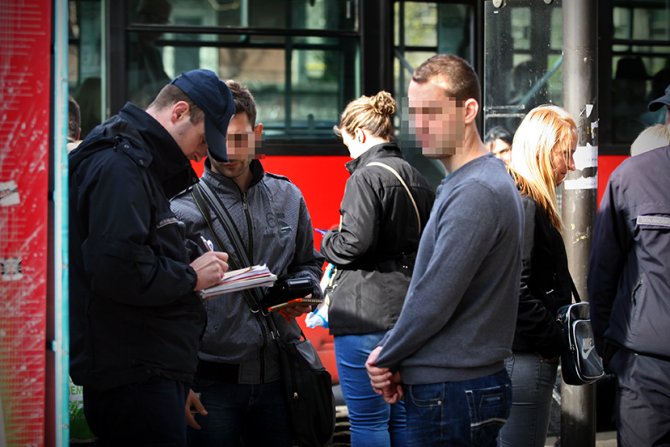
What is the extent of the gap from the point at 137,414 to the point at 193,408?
71 cm

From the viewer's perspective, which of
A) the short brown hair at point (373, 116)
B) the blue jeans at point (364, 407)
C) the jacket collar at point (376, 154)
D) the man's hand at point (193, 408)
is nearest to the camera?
the man's hand at point (193, 408)

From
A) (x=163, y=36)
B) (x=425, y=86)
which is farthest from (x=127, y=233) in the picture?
(x=163, y=36)

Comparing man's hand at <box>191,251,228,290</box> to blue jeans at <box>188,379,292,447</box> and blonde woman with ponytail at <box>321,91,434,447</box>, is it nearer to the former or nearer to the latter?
blue jeans at <box>188,379,292,447</box>

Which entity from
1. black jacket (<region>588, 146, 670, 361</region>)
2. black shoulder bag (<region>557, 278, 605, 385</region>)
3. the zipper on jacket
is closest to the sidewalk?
black shoulder bag (<region>557, 278, 605, 385</region>)

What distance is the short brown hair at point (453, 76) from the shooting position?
307 cm

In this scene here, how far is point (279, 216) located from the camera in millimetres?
3910

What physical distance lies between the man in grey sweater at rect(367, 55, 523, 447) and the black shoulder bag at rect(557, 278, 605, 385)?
1.08 meters

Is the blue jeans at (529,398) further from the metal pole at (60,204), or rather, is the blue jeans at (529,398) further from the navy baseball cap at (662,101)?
the metal pole at (60,204)

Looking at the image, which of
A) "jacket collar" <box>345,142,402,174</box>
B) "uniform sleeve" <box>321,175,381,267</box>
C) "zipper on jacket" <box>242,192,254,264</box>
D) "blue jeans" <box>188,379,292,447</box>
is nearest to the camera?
"blue jeans" <box>188,379,292,447</box>

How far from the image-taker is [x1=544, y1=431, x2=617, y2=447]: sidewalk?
646 centimetres

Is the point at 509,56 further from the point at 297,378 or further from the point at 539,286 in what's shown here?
the point at 297,378

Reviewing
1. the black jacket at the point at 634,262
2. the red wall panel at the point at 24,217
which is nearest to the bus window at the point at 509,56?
the black jacket at the point at 634,262

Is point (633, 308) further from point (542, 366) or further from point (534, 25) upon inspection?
point (534, 25)

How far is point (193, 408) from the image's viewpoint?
3646mm
